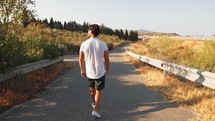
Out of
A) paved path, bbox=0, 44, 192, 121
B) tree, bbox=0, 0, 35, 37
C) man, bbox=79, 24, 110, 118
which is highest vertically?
tree, bbox=0, 0, 35, 37

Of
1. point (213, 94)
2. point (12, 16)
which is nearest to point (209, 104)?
point (213, 94)

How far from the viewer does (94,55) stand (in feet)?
21.9

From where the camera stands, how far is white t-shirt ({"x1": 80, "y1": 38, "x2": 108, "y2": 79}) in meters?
6.66

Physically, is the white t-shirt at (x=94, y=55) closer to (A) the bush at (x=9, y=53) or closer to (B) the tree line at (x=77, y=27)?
(A) the bush at (x=9, y=53)

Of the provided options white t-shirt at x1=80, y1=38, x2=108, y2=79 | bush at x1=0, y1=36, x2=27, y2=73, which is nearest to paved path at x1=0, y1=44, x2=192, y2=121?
white t-shirt at x1=80, y1=38, x2=108, y2=79

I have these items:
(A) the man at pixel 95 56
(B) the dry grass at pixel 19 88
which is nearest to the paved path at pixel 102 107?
(B) the dry grass at pixel 19 88

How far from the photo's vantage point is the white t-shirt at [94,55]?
666cm

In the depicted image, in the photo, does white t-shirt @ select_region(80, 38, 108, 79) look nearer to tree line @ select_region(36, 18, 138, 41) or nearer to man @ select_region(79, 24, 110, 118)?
man @ select_region(79, 24, 110, 118)

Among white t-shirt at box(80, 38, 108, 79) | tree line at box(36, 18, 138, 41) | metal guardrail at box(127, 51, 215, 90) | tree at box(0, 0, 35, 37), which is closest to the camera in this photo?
white t-shirt at box(80, 38, 108, 79)

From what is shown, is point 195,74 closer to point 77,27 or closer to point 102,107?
point 102,107

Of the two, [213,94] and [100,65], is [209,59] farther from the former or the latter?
[100,65]

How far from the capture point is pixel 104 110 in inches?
291

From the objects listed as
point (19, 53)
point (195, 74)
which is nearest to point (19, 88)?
point (19, 53)

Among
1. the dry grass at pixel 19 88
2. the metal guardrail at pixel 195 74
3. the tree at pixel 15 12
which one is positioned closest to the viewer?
the dry grass at pixel 19 88
